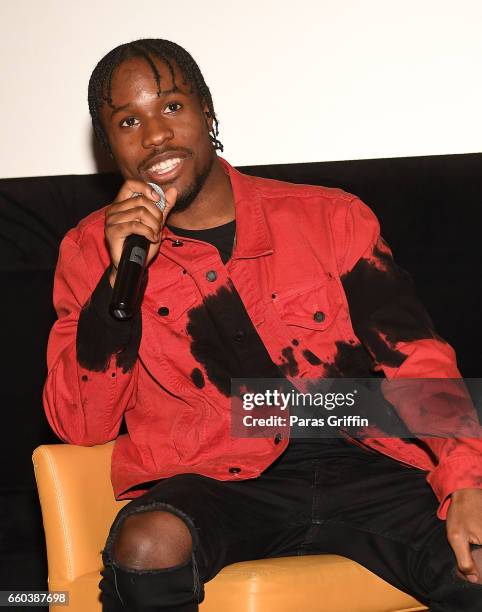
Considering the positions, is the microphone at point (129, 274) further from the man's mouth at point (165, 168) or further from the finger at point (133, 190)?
the man's mouth at point (165, 168)

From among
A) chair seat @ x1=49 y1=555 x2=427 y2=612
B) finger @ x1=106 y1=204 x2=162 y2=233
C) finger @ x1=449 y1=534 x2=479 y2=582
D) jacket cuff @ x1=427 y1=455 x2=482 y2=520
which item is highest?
finger @ x1=106 y1=204 x2=162 y2=233

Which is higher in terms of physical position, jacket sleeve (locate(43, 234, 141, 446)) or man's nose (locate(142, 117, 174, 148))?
man's nose (locate(142, 117, 174, 148))


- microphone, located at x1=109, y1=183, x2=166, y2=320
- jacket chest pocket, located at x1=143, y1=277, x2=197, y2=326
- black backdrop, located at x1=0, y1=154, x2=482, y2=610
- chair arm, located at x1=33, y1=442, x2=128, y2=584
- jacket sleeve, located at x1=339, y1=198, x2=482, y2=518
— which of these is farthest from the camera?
black backdrop, located at x1=0, y1=154, x2=482, y2=610

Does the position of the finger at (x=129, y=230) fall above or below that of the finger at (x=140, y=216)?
below

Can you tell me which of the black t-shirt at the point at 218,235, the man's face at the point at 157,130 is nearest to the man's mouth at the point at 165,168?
the man's face at the point at 157,130

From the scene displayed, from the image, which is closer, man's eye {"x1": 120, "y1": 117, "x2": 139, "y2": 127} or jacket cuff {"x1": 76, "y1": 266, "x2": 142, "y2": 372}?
jacket cuff {"x1": 76, "y1": 266, "x2": 142, "y2": 372}

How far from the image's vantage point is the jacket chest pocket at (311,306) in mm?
1707

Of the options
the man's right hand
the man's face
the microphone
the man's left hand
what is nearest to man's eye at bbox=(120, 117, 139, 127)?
the man's face

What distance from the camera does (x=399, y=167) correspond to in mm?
2270

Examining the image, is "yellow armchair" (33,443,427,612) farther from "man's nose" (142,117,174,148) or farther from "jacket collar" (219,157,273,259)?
"man's nose" (142,117,174,148)

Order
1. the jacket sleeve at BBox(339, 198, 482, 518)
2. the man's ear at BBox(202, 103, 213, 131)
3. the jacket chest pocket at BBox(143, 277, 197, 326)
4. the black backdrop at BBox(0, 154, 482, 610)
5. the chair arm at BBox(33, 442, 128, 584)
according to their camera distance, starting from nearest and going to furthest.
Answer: the jacket sleeve at BBox(339, 198, 482, 518) → the chair arm at BBox(33, 442, 128, 584) → the jacket chest pocket at BBox(143, 277, 197, 326) → the man's ear at BBox(202, 103, 213, 131) → the black backdrop at BBox(0, 154, 482, 610)

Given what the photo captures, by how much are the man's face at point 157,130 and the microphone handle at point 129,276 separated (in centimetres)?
33

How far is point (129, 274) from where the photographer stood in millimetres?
1371

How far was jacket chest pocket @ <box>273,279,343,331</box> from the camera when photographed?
171cm
